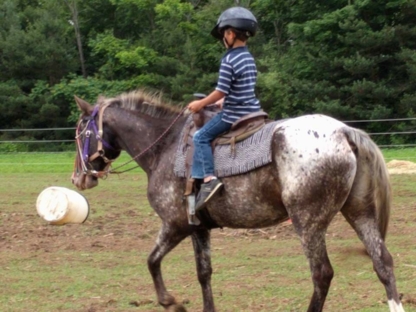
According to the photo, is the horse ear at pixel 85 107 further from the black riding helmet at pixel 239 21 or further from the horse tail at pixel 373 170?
the horse tail at pixel 373 170

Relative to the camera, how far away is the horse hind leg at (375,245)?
5.95 metres

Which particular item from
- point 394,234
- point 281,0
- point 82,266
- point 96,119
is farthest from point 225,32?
point 281,0

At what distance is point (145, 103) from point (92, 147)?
0.70 metres

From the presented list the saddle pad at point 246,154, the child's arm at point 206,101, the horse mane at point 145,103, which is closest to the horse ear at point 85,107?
the horse mane at point 145,103

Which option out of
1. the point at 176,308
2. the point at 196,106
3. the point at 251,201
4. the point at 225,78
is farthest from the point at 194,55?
the point at 251,201

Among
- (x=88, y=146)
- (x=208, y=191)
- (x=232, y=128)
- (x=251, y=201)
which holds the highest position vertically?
(x=232, y=128)

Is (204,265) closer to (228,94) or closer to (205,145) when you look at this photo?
(205,145)

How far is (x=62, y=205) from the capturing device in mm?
11172

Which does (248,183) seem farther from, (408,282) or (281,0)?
(281,0)

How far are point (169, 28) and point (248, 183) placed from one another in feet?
108

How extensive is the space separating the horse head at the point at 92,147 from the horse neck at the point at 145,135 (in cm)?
13

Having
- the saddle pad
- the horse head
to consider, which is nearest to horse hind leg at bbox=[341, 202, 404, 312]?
the saddle pad

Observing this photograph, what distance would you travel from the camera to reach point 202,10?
130 feet

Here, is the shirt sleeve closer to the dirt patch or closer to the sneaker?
the sneaker
